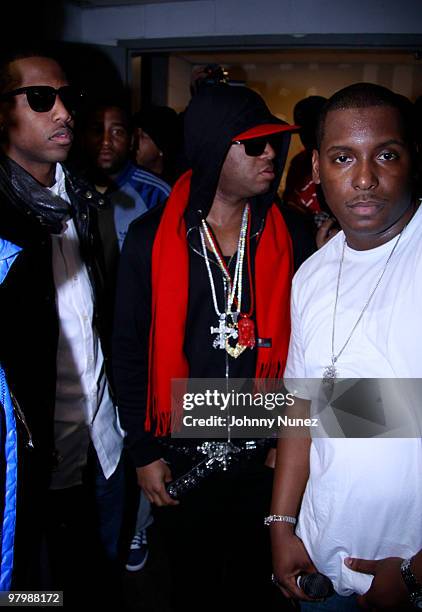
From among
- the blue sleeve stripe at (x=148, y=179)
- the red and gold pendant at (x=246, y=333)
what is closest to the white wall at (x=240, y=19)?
the blue sleeve stripe at (x=148, y=179)

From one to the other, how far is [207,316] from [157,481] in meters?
0.69

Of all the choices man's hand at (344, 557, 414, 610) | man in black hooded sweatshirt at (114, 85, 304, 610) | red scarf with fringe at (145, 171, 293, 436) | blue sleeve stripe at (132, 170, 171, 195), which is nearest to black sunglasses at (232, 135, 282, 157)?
man in black hooded sweatshirt at (114, 85, 304, 610)

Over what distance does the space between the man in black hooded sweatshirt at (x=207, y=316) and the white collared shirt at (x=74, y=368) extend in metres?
0.12

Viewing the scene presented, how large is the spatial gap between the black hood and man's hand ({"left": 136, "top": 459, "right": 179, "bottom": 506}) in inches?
40.9

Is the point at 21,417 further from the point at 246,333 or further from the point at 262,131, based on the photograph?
the point at 262,131

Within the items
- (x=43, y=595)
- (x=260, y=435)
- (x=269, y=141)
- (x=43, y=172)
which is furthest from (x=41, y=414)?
(x=269, y=141)

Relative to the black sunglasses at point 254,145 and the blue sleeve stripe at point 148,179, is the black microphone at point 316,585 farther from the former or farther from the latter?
the blue sleeve stripe at point 148,179

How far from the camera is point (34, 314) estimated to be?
1.57 meters

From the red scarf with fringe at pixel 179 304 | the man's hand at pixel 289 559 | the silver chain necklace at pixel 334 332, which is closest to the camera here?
the silver chain necklace at pixel 334 332

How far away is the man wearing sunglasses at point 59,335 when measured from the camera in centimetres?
158

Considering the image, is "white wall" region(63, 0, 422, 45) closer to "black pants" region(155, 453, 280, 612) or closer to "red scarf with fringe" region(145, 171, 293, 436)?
"red scarf with fringe" region(145, 171, 293, 436)

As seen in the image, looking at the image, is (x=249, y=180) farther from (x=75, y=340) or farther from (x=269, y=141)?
(x=75, y=340)

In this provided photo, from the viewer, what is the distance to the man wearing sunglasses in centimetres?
158

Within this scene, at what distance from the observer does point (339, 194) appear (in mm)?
1279
